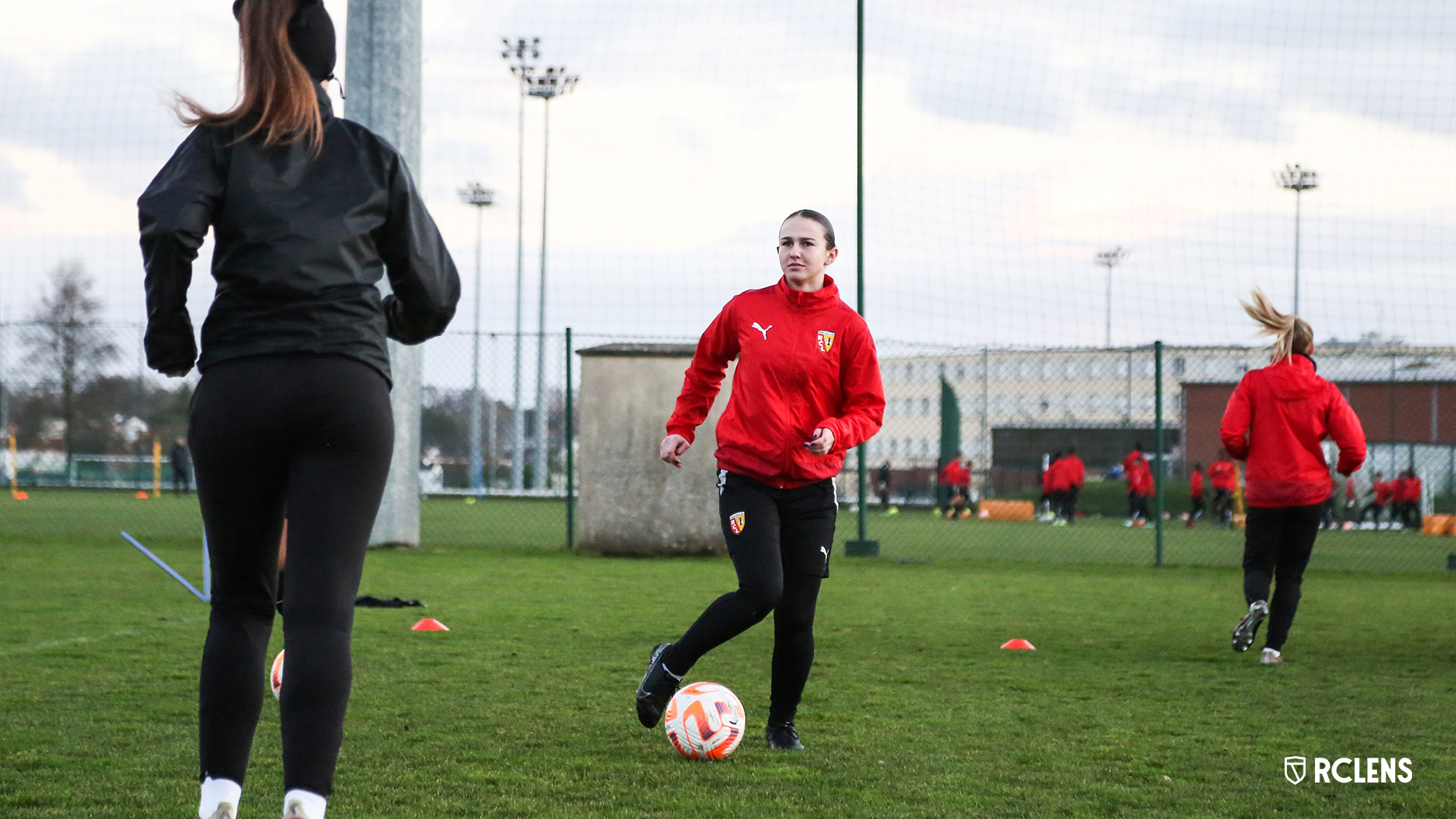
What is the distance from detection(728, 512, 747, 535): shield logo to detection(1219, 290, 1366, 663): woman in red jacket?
358cm

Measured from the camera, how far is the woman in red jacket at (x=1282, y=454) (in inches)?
283

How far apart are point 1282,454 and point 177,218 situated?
6.03m

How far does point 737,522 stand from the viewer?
4613 mm

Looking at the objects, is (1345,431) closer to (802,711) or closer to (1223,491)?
(802,711)

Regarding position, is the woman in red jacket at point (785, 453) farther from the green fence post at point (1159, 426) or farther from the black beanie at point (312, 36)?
the green fence post at point (1159, 426)

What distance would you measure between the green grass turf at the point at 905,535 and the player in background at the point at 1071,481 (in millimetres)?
1118

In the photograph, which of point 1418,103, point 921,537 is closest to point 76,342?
point 921,537

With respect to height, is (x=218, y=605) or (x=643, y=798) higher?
(x=218, y=605)

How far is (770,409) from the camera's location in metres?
4.60

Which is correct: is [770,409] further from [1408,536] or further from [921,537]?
[1408,536]

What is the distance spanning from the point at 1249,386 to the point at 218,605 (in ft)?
19.2

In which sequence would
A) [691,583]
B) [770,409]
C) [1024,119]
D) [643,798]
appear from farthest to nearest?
[1024,119], [691,583], [770,409], [643,798]

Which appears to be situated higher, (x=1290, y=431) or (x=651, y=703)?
(x=1290, y=431)

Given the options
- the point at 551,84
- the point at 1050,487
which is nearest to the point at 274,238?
the point at 1050,487
